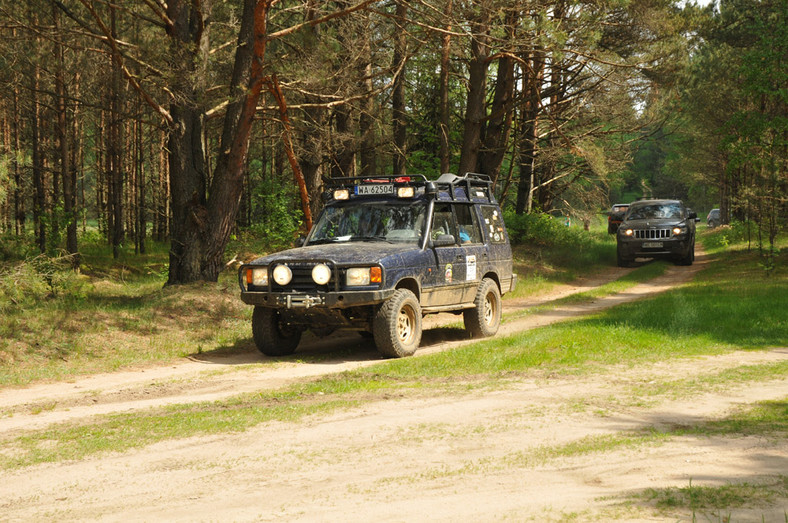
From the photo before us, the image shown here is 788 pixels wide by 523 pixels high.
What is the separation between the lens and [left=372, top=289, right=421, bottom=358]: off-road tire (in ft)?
32.8

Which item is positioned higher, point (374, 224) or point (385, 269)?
point (374, 224)

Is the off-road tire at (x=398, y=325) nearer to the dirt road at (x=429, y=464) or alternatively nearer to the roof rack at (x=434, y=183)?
the roof rack at (x=434, y=183)

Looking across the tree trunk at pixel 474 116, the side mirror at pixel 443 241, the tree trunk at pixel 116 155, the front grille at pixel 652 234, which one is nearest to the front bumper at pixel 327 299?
the side mirror at pixel 443 241

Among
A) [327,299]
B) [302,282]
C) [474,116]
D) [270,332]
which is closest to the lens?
[327,299]

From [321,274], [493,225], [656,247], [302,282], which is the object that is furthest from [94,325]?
[656,247]

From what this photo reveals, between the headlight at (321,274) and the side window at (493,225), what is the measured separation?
3767mm

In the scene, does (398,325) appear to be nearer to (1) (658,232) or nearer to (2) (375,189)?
(2) (375,189)

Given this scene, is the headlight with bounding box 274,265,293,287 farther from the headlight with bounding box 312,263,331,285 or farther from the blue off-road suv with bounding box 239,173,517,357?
the headlight with bounding box 312,263,331,285

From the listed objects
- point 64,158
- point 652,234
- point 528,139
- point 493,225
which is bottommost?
point 652,234

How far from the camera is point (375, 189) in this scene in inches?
456

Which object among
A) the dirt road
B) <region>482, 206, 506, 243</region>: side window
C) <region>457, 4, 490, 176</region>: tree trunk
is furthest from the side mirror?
<region>457, 4, 490, 176</region>: tree trunk

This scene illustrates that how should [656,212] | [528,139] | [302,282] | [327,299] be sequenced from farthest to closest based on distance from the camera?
[528,139]
[656,212]
[302,282]
[327,299]

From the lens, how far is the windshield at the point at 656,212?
82.0ft

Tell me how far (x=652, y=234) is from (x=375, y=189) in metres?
15.5
